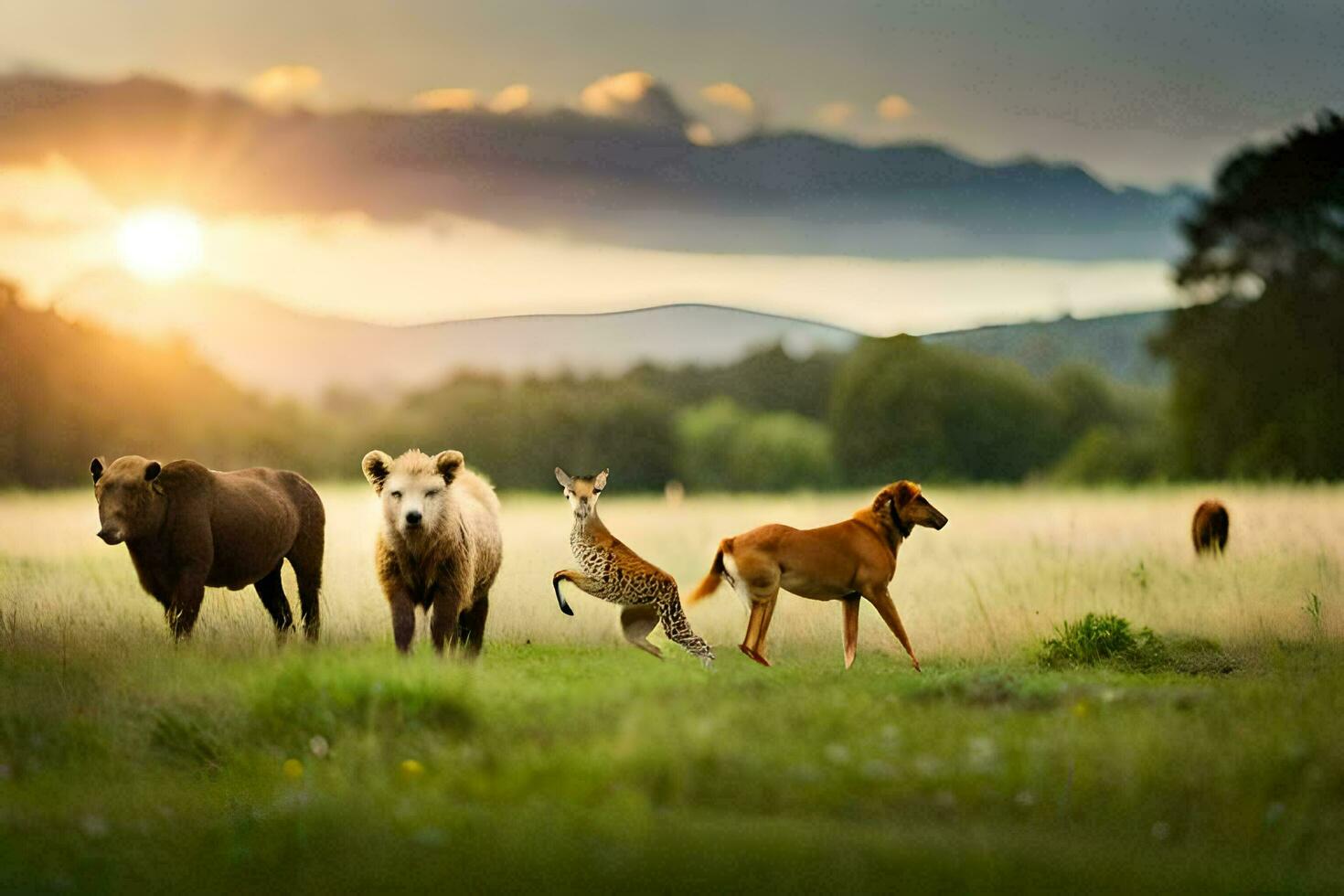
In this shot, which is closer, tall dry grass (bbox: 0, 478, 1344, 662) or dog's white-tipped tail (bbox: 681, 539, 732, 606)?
dog's white-tipped tail (bbox: 681, 539, 732, 606)

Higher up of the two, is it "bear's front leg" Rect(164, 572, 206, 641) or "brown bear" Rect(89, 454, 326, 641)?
"brown bear" Rect(89, 454, 326, 641)

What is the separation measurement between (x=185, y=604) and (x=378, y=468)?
2.49 meters

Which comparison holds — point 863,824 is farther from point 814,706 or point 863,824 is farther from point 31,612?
point 31,612

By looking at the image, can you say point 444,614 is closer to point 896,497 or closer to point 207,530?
point 207,530

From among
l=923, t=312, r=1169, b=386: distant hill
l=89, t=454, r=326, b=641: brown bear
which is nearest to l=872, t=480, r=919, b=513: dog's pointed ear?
l=89, t=454, r=326, b=641: brown bear

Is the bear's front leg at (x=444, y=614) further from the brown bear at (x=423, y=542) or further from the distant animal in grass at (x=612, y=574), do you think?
the distant animal in grass at (x=612, y=574)

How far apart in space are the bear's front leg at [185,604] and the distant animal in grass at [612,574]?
3.54 metres

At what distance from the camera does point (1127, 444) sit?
1649 inches

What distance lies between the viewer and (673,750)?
9.24 meters

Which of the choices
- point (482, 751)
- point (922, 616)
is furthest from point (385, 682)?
point (922, 616)

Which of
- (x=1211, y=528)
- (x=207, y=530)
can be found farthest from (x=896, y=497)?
(x=1211, y=528)

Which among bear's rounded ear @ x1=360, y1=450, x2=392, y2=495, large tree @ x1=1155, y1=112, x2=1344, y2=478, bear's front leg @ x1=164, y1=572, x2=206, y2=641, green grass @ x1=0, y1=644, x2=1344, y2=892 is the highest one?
large tree @ x1=1155, y1=112, x2=1344, y2=478

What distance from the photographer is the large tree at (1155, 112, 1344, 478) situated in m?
35.1

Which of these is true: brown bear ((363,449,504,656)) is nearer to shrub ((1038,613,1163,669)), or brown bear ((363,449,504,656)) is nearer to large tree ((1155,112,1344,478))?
shrub ((1038,613,1163,669))
